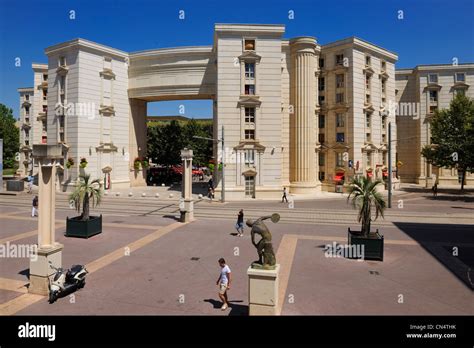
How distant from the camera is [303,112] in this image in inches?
1574

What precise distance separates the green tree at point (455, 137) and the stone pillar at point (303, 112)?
1557cm

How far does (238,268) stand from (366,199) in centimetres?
680

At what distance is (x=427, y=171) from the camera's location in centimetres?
5253

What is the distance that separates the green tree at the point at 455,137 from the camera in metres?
35.7

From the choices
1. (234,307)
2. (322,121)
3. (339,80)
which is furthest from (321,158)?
(234,307)

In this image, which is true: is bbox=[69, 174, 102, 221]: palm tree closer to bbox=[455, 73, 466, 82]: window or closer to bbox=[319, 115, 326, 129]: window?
bbox=[319, 115, 326, 129]: window

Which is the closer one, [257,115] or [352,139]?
[257,115]

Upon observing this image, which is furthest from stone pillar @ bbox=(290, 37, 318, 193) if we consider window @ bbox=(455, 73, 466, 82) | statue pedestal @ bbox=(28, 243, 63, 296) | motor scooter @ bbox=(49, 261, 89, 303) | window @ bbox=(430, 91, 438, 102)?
statue pedestal @ bbox=(28, 243, 63, 296)

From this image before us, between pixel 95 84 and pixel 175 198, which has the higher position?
pixel 95 84

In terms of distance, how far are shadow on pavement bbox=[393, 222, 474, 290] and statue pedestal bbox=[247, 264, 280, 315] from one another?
7.52 m
